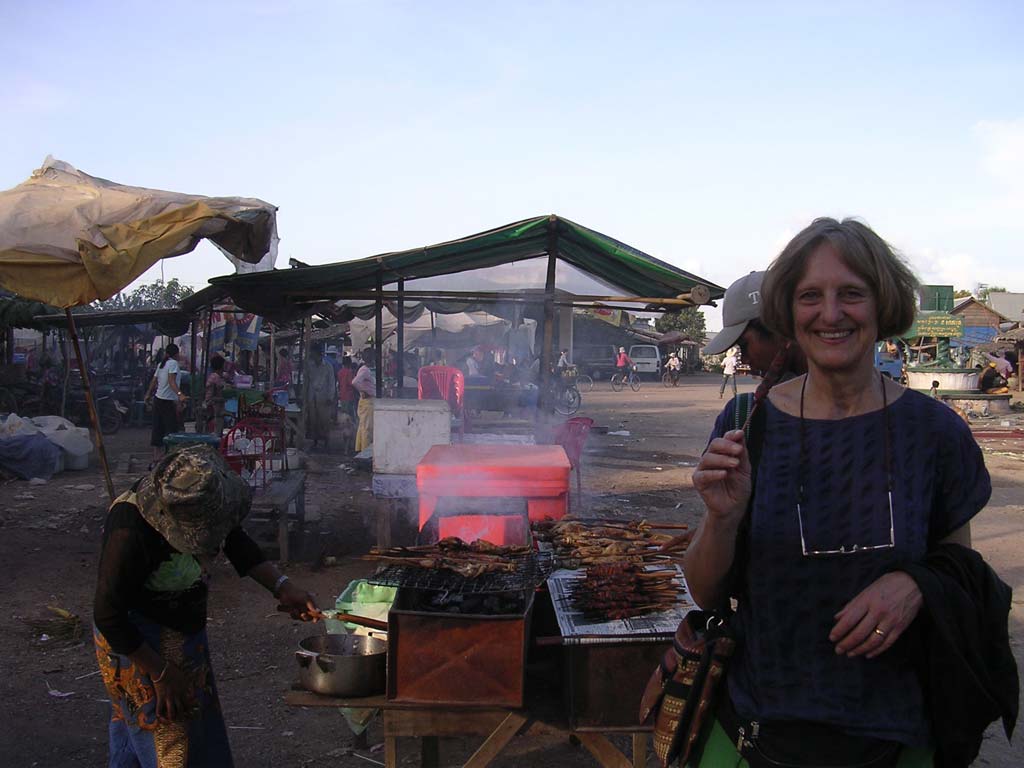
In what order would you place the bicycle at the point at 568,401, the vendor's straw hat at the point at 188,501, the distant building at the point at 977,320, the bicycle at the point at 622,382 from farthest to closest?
the distant building at the point at 977,320 → the bicycle at the point at 622,382 → the bicycle at the point at 568,401 → the vendor's straw hat at the point at 188,501

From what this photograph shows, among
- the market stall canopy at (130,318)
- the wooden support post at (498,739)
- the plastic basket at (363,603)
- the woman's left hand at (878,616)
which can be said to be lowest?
the wooden support post at (498,739)

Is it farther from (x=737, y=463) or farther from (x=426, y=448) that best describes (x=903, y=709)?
(x=426, y=448)

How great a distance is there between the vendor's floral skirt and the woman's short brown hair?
2505mm

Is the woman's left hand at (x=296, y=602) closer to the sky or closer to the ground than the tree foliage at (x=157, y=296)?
closer to the ground

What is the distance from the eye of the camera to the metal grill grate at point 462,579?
370 cm

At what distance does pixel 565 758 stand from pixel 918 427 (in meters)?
3.57

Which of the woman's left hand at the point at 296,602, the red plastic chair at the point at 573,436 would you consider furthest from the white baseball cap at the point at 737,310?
the red plastic chair at the point at 573,436

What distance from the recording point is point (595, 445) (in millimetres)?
16672

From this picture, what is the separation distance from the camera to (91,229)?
21.2ft

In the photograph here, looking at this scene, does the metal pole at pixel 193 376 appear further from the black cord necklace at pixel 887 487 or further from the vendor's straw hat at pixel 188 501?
the black cord necklace at pixel 887 487

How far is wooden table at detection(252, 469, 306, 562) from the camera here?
767 cm

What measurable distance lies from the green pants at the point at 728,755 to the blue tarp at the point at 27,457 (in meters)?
12.4

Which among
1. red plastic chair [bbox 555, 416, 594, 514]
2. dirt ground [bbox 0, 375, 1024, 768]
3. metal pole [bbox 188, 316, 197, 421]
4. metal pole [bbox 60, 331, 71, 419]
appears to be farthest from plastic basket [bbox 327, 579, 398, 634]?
metal pole [bbox 60, 331, 71, 419]

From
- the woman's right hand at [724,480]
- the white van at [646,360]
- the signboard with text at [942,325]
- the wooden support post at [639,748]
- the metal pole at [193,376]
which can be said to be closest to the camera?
the woman's right hand at [724,480]
